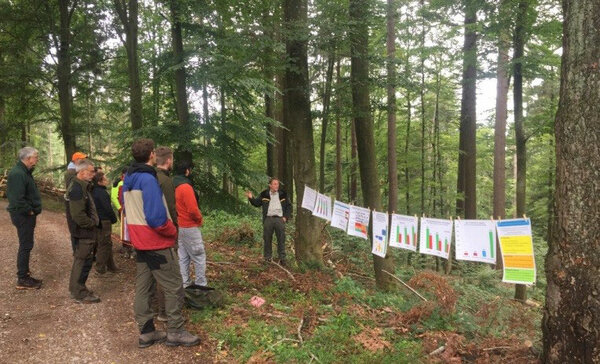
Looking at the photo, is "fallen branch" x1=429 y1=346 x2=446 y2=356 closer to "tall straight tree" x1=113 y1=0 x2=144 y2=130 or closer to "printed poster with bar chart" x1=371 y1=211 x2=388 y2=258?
"printed poster with bar chart" x1=371 y1=211 x2=388 y2=258

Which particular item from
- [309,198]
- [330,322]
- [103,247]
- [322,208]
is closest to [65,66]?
[103,247]

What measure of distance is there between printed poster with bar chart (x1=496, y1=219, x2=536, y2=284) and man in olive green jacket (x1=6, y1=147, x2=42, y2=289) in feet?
22.8

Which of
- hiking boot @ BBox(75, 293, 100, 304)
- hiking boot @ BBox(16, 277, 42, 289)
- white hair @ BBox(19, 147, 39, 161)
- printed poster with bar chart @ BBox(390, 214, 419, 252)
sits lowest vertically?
hiking boot @ BBox(75, 293, 100, 304)

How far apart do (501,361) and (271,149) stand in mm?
14430

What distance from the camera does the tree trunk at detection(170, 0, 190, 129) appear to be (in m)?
9.41

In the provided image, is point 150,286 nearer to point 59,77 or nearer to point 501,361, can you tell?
point 501,361

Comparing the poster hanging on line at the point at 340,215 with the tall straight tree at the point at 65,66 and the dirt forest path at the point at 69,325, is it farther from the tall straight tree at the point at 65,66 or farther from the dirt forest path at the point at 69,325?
the tall straight tree at the point at 65,66

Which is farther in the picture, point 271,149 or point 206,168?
point 271,149

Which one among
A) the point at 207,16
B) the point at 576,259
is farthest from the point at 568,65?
the point at 207,16

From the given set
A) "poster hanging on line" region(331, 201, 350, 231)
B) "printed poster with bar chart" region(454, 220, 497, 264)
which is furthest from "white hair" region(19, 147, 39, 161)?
"printed poster with bar chart" region(454, 220, 497, 264)

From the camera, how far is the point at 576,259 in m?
3.39

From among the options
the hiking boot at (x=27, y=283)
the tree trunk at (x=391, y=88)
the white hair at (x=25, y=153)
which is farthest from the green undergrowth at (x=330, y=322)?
the tree trunk at (x=391, y=88)

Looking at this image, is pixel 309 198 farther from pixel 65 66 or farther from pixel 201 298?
pixel 65 66

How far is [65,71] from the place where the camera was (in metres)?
15.0
